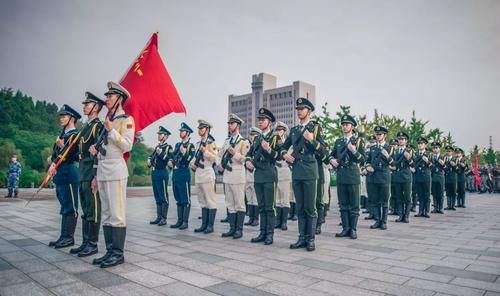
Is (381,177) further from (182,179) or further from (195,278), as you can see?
(195,278)

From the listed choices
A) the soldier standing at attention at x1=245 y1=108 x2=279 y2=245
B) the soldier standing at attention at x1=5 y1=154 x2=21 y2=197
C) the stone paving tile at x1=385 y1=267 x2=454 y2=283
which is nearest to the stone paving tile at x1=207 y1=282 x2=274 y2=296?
the stone paving tile at x1=385 y1=267 x2=454 y2=283

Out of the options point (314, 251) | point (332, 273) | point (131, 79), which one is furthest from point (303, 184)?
point (131, 79)

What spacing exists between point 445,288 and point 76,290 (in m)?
4.02

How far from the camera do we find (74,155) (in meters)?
6.21

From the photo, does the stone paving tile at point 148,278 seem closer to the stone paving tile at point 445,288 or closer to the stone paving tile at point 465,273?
the stone paving tile at point 445,288

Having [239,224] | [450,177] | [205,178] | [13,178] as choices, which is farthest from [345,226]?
[13,178]

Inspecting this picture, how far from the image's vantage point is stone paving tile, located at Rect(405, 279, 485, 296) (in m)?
3.72

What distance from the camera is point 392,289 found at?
12.6ft

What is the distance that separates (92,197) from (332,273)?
3855 millimetres

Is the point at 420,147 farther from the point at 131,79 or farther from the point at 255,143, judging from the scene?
the point at 131,79

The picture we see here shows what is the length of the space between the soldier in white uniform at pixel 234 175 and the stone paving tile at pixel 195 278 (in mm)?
2861

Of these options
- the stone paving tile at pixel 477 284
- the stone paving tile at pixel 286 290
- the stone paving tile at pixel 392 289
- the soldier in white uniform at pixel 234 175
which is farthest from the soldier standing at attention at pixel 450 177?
the stone paving tile at pixel 286 290

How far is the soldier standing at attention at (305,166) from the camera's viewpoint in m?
6.16

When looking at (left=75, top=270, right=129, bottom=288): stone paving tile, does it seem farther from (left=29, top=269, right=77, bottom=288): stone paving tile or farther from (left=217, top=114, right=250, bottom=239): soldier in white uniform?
(left=217, top=114, right=250, bottom=239): soldier in white uniform
